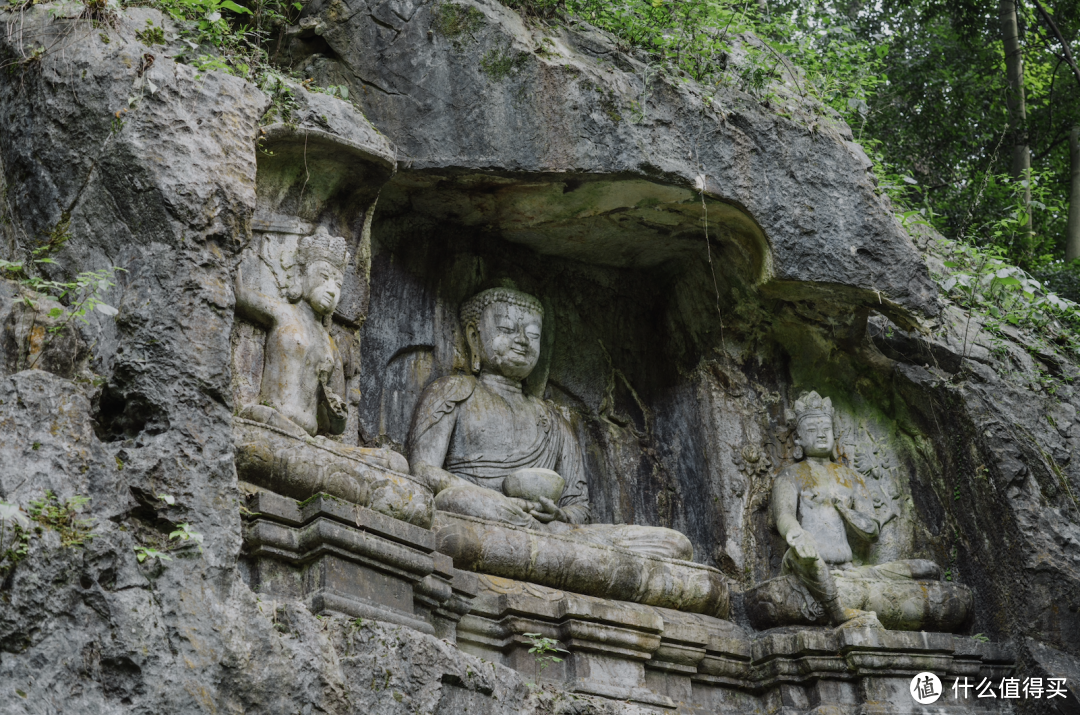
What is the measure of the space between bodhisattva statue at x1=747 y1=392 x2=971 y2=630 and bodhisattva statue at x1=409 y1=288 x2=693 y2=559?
692 mm

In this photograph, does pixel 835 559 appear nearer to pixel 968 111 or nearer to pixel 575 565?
pixel 575 565

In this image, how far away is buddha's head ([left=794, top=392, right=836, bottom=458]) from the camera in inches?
334

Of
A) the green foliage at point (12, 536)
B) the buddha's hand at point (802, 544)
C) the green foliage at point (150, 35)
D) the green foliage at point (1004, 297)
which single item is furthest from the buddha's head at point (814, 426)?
the green foliage at point (12, 536)

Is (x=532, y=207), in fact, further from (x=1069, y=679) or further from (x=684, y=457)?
(x=1069, y=679)

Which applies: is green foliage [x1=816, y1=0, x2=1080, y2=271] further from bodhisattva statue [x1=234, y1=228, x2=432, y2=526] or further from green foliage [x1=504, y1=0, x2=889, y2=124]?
bodhisattva statue [x1=234, y1=228, x2=432, y2=526]

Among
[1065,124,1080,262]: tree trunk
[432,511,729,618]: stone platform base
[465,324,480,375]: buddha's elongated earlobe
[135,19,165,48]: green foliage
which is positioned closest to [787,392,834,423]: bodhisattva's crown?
[432,511,729,618]: stone platform base

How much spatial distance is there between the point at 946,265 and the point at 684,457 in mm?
2360

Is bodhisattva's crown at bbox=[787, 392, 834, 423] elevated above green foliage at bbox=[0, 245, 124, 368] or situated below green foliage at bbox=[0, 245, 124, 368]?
above

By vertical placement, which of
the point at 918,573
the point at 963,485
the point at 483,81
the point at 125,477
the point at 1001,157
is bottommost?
the point at 125,477

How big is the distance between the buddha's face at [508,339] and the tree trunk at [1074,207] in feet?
18.5

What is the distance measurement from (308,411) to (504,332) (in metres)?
1.99

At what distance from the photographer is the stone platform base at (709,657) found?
6793 mm

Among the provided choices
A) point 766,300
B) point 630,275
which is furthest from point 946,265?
point 630,275

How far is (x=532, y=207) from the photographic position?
26.7ft
